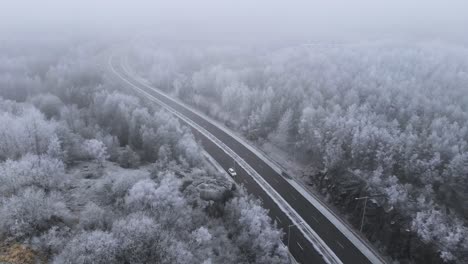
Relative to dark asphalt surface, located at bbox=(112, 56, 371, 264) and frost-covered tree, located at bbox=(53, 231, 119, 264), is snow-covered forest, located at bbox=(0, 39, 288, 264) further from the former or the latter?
dark asphalt surface, located at bbox=(112, 56, 371, 264)

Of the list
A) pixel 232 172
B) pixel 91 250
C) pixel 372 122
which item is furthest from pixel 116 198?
pixel 372 122

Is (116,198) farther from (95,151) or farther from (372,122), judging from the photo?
(372,122)

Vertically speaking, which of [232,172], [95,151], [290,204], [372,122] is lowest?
[290,204]

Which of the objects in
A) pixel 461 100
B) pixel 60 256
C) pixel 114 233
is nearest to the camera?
pixel 60 256

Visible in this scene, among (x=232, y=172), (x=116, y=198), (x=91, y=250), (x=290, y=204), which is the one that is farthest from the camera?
(x=232, y=172)

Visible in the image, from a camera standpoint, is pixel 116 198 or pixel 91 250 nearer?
pixel 91 250

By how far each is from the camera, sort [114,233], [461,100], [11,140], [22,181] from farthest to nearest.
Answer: [461,100], [11,140], [22,181], [114,233]

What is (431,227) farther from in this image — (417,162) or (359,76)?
(359,76)

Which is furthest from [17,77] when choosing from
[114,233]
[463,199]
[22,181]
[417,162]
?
[463,199]
